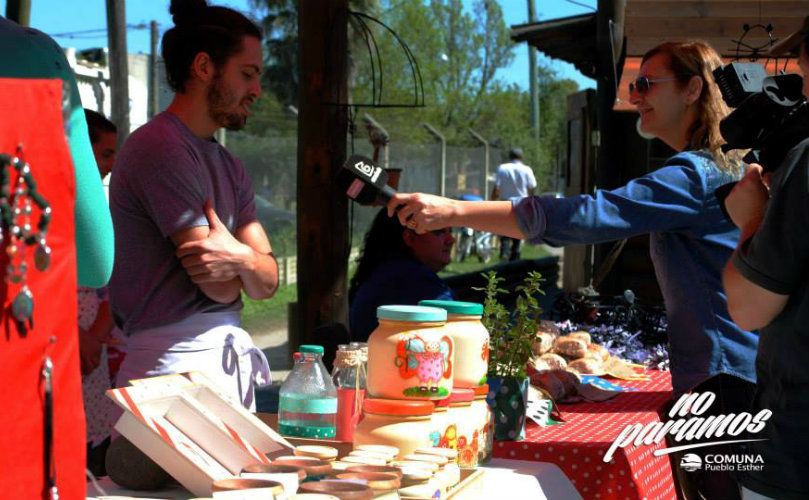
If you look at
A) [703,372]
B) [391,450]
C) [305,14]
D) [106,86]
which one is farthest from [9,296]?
[106,86]

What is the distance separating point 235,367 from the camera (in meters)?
2.69

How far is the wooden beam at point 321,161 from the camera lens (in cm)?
512

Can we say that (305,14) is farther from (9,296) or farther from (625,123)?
(625,123)

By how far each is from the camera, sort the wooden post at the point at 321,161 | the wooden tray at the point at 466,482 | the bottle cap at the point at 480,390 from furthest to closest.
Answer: the wooden post at the point at 321,161
the bottle cap at the point at 480,390
the wooden tray at the point at 466,482

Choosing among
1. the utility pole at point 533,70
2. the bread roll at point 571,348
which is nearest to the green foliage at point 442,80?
the utility pole at point 533,70

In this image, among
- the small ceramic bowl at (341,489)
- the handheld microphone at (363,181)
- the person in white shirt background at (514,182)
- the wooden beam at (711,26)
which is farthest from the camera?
the person in white shirt background at (514,182)

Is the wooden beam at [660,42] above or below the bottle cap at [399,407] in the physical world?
above

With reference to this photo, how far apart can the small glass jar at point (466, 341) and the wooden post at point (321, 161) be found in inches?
114

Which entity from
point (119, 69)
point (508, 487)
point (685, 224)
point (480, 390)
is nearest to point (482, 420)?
point (480, 390)

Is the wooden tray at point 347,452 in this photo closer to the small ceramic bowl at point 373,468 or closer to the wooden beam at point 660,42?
the small ceramic bowl at point 373,468

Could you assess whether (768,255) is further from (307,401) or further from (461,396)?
(307,401)

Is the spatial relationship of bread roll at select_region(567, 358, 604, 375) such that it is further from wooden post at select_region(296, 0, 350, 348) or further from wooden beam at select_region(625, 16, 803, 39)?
wooden beam at select_region(625, 16, 803, 39)

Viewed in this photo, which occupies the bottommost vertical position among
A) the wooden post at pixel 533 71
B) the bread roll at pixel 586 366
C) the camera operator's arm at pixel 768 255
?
the bread roll at pixel 586 366

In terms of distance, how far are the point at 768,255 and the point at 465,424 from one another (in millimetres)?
795
